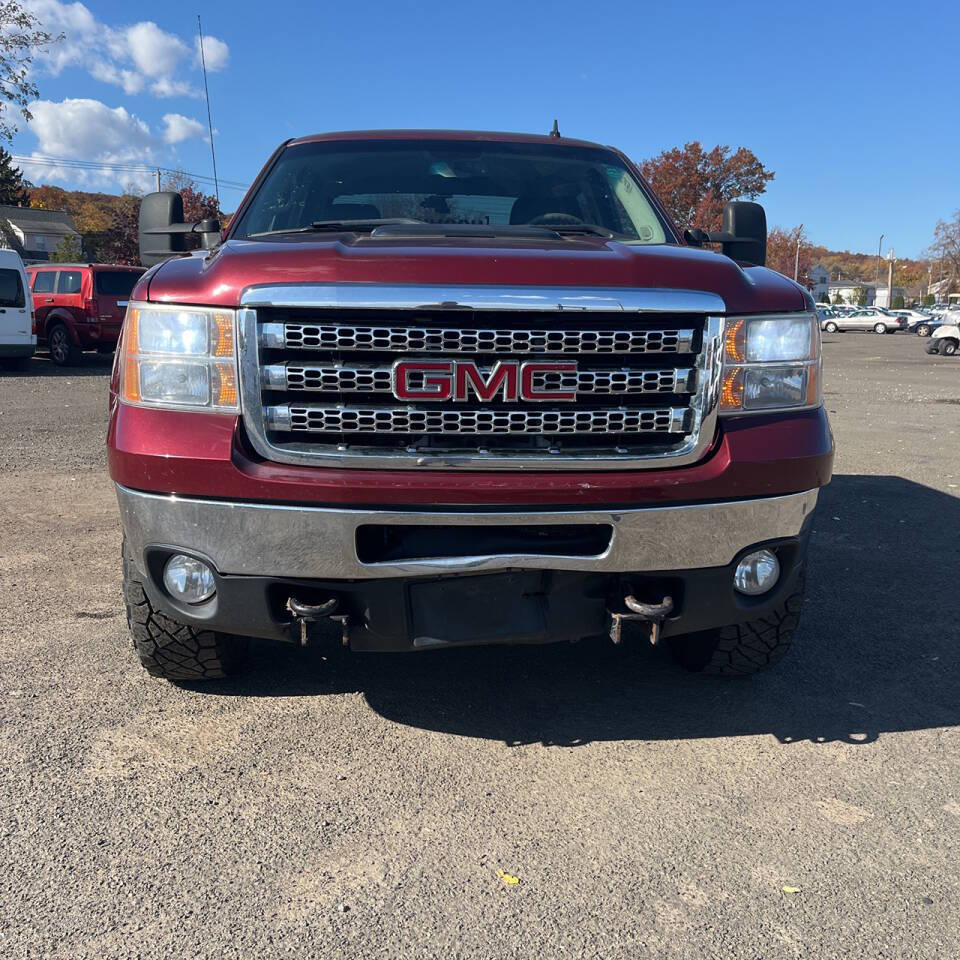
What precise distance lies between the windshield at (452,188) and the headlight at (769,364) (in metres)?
1.13

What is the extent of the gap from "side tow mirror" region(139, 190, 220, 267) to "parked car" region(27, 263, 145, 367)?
48.2ft

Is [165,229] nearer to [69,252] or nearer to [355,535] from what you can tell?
[355,535]

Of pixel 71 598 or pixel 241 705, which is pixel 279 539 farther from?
pixel 71 598

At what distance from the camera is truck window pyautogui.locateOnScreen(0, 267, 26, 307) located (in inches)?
635

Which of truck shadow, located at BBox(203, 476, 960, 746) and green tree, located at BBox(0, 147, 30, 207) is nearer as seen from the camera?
truck shadow, located at BBox(203, 476, 960, 746)

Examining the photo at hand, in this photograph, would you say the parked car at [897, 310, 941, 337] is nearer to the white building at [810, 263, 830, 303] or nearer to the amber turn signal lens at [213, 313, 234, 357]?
the white building at [810, 263, 830, 303]

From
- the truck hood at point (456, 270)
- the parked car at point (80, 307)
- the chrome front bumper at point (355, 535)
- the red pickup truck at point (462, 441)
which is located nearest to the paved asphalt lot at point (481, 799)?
the red pickup truck at point (462, 441)

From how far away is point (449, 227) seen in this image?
3.34 meters

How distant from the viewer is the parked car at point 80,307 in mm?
17844

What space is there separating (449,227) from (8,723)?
89.2 inches

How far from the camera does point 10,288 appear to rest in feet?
53.2

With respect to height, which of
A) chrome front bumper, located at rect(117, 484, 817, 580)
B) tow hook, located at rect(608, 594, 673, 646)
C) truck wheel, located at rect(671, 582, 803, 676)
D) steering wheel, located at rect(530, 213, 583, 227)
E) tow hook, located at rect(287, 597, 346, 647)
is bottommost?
truck wheel, located at rect(671, 582, 803, 676)

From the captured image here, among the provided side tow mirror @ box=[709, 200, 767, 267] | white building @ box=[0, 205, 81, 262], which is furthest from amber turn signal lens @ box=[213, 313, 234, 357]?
white building @ box=[0, 205, 81, 262]

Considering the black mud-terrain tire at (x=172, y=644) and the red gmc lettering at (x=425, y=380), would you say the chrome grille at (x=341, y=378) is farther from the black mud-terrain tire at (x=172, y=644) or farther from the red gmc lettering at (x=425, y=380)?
the black mud-terrain tire at (x=172, y=644)
